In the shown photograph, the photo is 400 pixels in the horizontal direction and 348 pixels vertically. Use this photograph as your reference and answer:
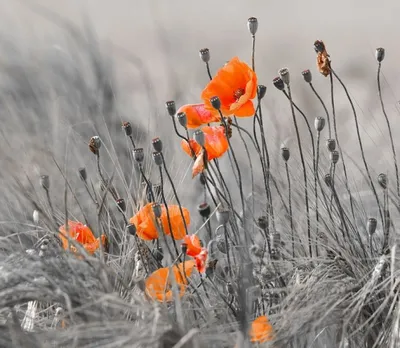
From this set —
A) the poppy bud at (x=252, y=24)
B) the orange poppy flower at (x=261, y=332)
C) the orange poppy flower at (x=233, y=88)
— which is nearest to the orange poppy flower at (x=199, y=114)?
the orange poppy flower at (x=233, y=88)

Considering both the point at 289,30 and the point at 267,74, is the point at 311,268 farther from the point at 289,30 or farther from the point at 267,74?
the point at 289,30

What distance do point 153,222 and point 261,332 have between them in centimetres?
16

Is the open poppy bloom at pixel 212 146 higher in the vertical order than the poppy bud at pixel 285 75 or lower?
lower

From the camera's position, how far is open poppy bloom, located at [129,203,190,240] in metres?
0.90

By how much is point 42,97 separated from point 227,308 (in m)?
1.24

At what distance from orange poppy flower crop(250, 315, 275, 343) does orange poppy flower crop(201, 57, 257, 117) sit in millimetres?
245

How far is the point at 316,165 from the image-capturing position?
0.96 m

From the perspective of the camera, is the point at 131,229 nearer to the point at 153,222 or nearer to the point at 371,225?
the point at 153,222

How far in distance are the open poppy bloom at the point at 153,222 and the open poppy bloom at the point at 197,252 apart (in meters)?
0.04

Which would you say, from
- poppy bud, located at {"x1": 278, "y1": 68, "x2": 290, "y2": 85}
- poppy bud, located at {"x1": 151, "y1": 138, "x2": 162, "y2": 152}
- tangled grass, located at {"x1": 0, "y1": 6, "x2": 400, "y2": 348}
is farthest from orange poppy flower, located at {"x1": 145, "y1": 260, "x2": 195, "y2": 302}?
poppy bud, located at {"x1": 278, "y1": 68, "x2": 290, "y2": 85}

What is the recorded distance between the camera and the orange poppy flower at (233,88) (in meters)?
0.94

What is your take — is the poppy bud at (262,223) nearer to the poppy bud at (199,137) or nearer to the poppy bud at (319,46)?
the poppy bud at (199,137)

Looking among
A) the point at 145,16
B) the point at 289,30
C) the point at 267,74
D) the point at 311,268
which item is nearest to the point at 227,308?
the point at 311,268

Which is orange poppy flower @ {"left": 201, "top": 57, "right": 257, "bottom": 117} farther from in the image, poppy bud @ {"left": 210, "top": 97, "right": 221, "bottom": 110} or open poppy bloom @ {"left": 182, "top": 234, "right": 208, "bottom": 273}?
open poppy bloom @ {"left": 182, "top": 234, "right": 208, "bottom": 273}
